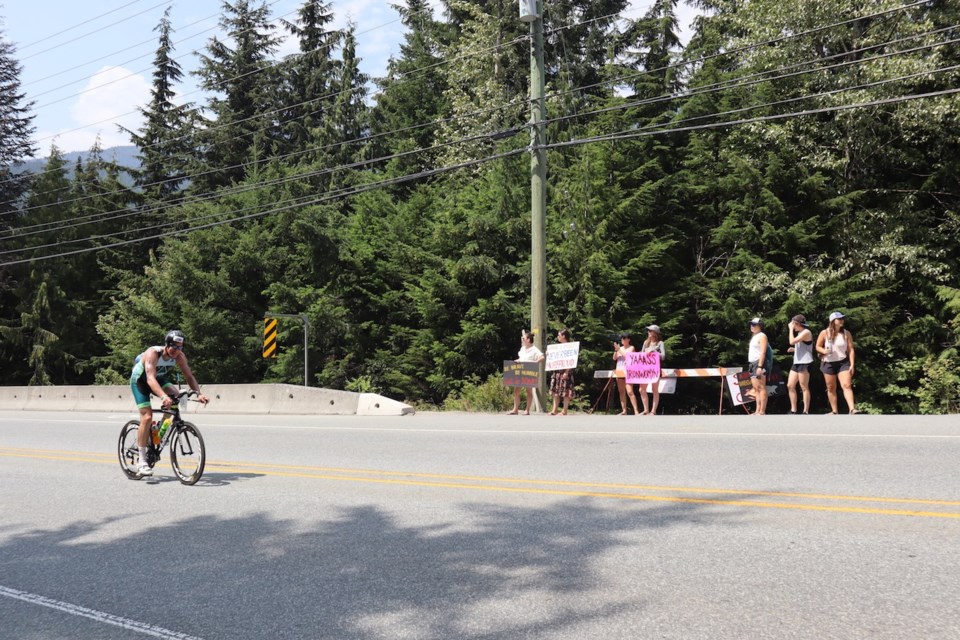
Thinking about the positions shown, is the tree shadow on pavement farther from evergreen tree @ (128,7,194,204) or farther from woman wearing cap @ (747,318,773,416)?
evergreen tree @ (128,7,194,204)

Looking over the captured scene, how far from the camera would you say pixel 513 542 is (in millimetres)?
5707

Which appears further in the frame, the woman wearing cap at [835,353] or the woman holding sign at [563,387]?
the woman holding sign at [563,387]

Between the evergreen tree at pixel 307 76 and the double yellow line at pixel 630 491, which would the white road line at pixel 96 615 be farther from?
the evergreen tree at pixel 307 76

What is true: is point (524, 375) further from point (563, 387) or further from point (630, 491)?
point (630, 491)

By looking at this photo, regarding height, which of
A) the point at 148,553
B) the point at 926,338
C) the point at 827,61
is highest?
the point at 827,61

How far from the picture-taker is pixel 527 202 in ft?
90.5

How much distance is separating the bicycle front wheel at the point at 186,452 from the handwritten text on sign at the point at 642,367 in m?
9.62

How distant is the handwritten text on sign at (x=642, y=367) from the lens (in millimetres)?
16062

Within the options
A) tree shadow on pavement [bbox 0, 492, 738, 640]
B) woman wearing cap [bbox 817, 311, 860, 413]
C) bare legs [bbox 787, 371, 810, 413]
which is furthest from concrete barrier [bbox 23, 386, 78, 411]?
woman wearing cap [bbox 817, 311, 860, 413]

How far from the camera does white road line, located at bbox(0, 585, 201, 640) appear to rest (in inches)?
165

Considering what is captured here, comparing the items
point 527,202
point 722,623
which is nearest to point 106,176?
point 527,202

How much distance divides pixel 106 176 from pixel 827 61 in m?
40.7

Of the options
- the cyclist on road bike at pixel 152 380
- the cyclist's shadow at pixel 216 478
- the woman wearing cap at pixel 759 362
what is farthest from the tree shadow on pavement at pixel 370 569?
the woman wearing cap at pixel 759 362

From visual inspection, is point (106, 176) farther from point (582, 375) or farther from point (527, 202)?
point (582, 375)
